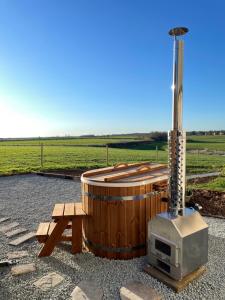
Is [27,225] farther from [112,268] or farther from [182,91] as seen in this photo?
[182,91]

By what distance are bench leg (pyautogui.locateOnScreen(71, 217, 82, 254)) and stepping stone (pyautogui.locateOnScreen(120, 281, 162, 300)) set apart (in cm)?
114

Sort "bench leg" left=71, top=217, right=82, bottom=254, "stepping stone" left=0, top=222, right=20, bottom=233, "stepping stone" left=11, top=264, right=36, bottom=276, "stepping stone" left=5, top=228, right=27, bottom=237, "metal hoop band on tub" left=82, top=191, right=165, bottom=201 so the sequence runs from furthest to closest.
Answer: "stepping stone" left=0, top=222, right=20, bottom=233 < "stepping stone" left=5, top=228, right=27, bottom=237 < "bench leg" left=71, top=217, right=82, bottom=254 < "metal hoop band on tub" left=82, top=191, right=165, bottom=201 < "stepping stone" left=11, top=264, right=36, bottom=276

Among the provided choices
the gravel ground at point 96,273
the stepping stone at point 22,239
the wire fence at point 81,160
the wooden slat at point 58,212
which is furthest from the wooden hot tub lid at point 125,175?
the wire fence at point 81,160

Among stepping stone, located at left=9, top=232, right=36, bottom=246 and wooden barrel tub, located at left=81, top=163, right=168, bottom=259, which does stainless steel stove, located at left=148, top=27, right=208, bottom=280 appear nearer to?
wooden barrel tub, located at left=81, top=163, right=168, bottom=259

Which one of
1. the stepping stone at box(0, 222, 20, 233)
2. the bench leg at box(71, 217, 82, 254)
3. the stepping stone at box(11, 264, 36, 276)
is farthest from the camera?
the stepping stone at box(0, 222, 20, 233)

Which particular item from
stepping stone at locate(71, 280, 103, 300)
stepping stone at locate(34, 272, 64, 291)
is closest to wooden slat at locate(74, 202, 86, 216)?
stepping stone at locate(34, 272, 64, 291)

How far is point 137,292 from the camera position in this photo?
10.2ft

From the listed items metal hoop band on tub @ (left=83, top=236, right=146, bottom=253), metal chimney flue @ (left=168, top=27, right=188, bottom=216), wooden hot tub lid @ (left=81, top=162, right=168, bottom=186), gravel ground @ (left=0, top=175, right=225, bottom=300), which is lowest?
gravel ground @ (left=0, top=175, right=225, bottom=300)

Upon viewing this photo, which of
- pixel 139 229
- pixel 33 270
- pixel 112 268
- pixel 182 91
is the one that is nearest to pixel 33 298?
pixel 33 270

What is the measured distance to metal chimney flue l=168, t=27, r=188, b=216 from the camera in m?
3.32

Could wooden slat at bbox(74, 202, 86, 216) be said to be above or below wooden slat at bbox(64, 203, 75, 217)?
above

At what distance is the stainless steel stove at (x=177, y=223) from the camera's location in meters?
3.23

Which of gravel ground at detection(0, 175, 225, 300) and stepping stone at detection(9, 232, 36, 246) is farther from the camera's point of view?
stepping stone at detection(9, 232, 36, 246)

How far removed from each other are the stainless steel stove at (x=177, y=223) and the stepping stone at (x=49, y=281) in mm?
1308
